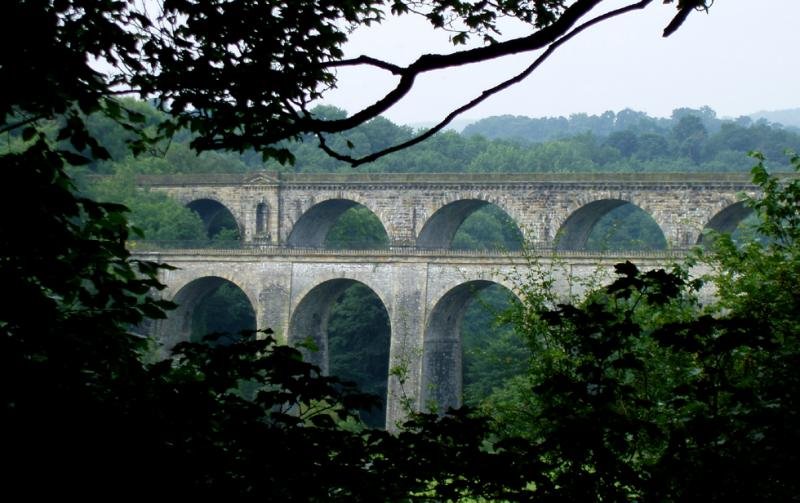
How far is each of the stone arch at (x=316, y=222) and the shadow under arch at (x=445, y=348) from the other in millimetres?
5672

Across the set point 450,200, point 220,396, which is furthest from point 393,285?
point 220,396

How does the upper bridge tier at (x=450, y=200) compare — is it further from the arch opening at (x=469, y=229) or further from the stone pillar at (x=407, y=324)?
the stone pillar at (x=407, y=324)

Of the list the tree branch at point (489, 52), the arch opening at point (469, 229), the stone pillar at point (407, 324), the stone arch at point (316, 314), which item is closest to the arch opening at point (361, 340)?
the arch opening at point (469, 229)

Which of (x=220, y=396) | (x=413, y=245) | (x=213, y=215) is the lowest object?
(x=413, y=245)

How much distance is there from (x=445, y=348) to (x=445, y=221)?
5.22 metres

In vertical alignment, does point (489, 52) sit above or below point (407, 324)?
above

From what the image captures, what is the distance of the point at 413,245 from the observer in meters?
43.8

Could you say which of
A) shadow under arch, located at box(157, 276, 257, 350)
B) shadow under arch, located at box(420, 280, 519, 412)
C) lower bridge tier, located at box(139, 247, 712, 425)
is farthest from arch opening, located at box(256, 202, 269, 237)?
shadow under arch, located at box(420, 280, 519, 412)

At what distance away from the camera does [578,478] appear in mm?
7305

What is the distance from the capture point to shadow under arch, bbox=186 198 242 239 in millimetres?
52156

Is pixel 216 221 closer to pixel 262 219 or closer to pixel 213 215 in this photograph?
pixel 213 215

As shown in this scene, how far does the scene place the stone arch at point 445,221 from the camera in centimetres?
4372

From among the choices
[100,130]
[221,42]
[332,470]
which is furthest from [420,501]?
[100,130]

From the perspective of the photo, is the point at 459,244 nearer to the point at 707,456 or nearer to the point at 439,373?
the point at 439,373
